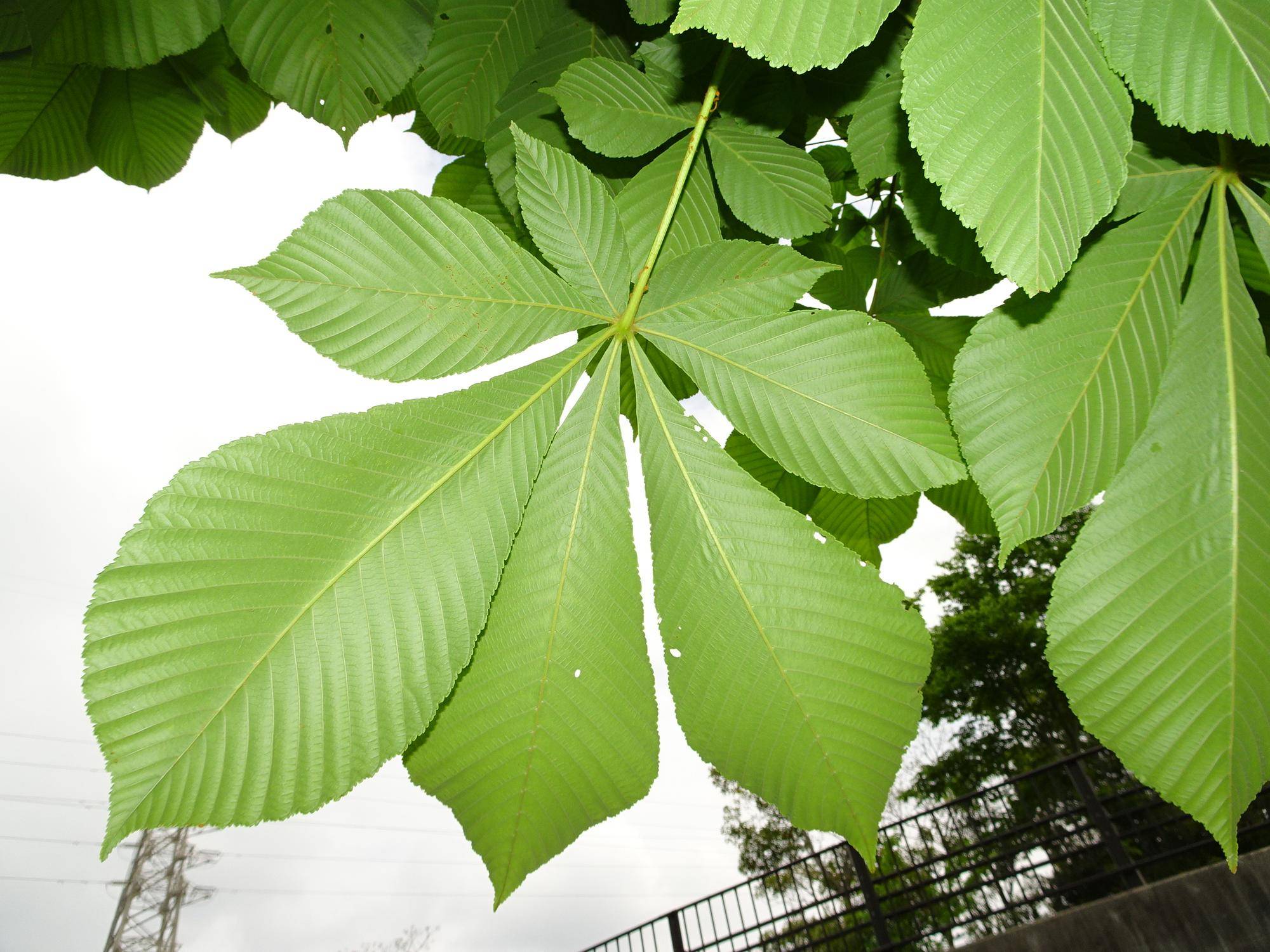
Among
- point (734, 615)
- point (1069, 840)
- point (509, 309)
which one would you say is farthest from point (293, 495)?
point (1069, 840)

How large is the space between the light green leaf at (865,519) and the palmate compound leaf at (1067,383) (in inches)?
25.3

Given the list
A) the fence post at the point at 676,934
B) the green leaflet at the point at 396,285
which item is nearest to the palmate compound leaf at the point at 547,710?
the green leaflet at the point at 396,285

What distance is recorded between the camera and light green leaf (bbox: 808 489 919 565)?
49.3 inches

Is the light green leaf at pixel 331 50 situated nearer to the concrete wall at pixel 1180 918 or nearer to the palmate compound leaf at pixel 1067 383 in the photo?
the palmate compound leaf at pixel 1067 383

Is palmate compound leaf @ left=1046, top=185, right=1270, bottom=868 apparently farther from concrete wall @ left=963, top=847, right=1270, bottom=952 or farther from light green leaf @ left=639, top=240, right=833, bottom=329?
concrete wall @ left=963, top=847, right=1270, bottom=952

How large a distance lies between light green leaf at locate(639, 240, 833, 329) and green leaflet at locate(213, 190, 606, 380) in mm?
129

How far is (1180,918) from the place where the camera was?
371 centimetres

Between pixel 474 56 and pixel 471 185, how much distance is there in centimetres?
20

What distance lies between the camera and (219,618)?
1.57 ft

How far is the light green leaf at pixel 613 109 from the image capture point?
0.80 meters

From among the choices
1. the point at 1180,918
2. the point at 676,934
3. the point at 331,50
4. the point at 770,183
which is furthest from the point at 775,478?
the point at 676,934

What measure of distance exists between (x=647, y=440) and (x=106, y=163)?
3.76 ft

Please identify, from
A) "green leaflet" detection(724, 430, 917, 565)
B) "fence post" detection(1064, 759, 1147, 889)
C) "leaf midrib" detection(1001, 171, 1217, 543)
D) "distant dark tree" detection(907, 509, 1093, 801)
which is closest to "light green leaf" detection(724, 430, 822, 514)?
"green leaflet" detection(724, 430, 917, 565)

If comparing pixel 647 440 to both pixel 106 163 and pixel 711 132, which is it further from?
pixel 106 163
